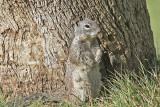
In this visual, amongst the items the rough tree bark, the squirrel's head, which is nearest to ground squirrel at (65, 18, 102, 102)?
the squirrel's head

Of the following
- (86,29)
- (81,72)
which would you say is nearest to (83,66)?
(81,72)

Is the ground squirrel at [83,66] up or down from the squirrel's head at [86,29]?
down

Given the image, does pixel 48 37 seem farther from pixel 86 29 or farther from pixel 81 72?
pixel 81 72

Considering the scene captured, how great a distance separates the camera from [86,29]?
393cm

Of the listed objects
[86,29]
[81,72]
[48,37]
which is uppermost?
[86,29]

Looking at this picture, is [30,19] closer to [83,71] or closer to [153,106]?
[83,71]

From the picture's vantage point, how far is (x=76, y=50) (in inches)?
160

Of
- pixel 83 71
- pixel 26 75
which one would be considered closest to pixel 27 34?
pixel 26 75

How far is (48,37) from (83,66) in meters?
0.66

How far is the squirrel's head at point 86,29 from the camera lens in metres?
3.85

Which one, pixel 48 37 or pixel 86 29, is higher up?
pixel 86 29

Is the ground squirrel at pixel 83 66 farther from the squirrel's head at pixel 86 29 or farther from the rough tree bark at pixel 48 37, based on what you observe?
the rough tree bark at pixel 48 37

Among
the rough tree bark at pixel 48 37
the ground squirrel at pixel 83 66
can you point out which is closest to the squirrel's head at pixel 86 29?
the ground squirrel at pixel 83 66

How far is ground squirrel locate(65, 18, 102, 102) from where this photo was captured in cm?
404
